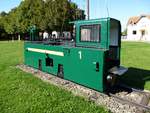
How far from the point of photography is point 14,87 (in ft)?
29.2

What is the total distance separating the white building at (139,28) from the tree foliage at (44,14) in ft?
58.8

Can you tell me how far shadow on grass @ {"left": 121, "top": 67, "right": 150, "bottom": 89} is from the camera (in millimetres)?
9797

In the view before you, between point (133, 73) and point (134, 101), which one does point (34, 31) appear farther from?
point (134, 101)

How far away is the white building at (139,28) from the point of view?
61219 millimetres

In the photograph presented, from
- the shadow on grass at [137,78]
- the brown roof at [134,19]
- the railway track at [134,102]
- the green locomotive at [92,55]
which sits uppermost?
the brown roof at [134,19]

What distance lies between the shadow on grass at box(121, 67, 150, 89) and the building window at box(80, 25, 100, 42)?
8.59 ft

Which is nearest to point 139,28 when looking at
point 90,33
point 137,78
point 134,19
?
point 134,19

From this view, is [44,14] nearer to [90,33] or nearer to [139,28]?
[139,28]

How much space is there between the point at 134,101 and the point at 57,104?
252 cm

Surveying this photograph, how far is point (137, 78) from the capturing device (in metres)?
10.8

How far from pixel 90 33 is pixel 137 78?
3.51 metres

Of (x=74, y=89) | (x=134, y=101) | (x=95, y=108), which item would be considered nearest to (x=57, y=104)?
(x=95, y=108)

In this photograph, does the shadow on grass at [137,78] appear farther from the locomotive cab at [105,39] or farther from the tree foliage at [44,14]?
the tree foliage at [44,14]

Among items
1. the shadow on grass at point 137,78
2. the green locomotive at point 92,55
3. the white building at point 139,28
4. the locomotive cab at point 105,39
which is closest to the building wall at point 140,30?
the white building at point 139,28
